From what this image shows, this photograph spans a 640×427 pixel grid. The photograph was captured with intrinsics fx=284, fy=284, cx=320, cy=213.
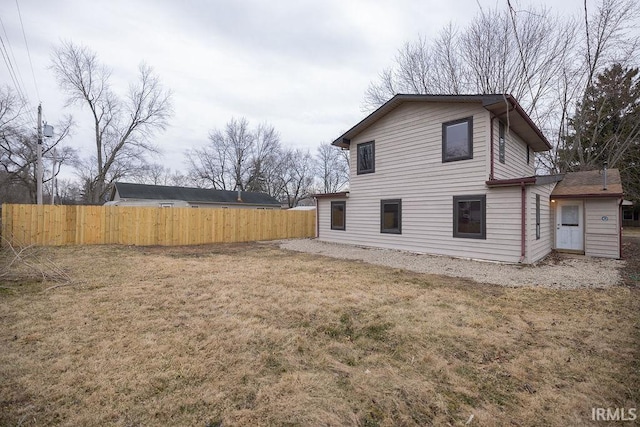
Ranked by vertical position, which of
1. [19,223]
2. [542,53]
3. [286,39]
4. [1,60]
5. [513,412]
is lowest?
[513,412]

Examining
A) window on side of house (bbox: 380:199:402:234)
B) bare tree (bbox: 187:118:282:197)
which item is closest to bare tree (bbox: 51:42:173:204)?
bare tree (bbox: 187:118:282:197)

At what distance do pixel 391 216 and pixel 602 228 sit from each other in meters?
6.68

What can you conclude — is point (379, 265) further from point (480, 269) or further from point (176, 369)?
point (176, 369)

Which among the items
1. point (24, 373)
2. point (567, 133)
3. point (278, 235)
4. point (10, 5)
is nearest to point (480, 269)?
point (24, 373)

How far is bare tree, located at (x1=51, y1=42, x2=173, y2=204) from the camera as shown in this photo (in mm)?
22812

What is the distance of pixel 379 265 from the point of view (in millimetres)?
8070

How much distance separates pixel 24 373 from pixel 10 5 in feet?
28.7

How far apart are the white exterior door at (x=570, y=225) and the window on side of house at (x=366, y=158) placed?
6.77 meters

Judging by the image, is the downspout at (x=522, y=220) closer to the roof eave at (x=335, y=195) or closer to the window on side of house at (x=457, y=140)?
the window on side of house at (x=457, y=140)

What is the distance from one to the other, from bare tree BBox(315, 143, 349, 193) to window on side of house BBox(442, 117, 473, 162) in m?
29.4

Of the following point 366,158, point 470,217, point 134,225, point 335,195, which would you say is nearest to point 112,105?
point 134,225

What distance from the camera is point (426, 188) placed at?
9.70 metres
